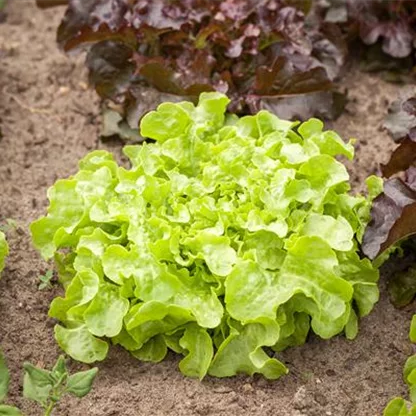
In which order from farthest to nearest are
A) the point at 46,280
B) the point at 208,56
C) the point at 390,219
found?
the point at 208,56 → the point at 46,280 → the point at 390,219

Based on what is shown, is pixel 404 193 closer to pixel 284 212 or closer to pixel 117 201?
pixel 284 212

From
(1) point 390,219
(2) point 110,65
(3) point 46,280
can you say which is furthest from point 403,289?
(2) point 110,65

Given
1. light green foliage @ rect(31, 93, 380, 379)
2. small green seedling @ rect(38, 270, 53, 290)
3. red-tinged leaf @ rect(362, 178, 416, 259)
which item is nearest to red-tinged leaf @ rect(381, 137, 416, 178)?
light green foliage @ rect(31, 93, 380, 379)

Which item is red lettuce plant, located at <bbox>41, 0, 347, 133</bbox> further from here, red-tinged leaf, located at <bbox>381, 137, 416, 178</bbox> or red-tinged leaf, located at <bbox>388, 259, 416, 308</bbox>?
red-tinged leaf, located at <bbox>388, 259, 416, 308</bbox>

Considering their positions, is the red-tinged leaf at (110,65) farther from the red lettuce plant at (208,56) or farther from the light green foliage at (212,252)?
the light green foliage at (212,252)

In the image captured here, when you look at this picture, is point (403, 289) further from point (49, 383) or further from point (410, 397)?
point (49, 383)

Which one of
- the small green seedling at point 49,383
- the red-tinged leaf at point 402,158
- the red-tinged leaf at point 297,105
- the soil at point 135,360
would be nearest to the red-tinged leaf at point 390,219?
the red-tinged leaf at point 402,158
